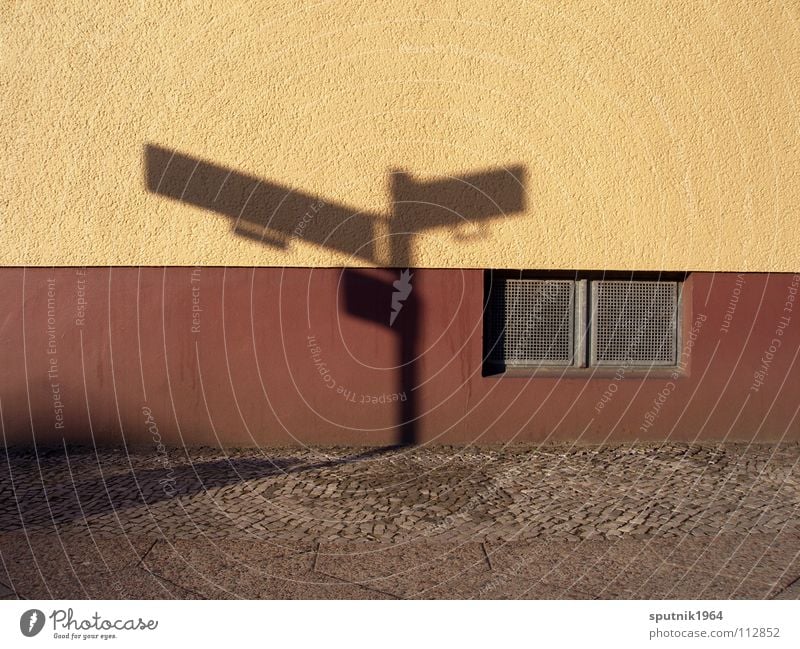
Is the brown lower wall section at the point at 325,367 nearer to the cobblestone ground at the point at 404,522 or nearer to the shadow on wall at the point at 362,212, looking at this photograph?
the shadow on wall at the point at 362,212

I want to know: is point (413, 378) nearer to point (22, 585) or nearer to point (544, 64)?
point (544, 64)

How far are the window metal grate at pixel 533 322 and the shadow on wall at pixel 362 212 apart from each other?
2.60ft

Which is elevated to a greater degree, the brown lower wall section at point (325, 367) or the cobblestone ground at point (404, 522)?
the brown lower wall section at point (325, 367)


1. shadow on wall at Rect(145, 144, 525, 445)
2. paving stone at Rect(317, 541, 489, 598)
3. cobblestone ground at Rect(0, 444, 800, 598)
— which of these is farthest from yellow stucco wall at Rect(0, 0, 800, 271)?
paving stone at Rect(317, 541, 489, 598)

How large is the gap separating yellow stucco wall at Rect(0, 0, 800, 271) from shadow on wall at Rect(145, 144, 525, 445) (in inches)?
2.4

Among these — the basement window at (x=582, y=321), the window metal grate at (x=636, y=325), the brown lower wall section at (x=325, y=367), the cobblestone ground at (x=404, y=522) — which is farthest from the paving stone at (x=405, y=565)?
the window metal grate at (x=636, y=325)

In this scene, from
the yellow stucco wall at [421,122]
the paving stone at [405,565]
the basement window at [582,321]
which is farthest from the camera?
the basement window at [582,321]

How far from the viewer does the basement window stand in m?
7.14

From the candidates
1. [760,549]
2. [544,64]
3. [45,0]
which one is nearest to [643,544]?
[760,549]

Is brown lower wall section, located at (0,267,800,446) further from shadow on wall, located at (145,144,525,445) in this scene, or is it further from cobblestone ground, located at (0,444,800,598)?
cobblestone ground, located at (0,444,800,598)

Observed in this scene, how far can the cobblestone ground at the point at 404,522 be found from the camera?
3.81m

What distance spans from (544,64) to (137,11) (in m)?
3.89

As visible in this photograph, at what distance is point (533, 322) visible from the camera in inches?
282

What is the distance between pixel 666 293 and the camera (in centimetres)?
719
